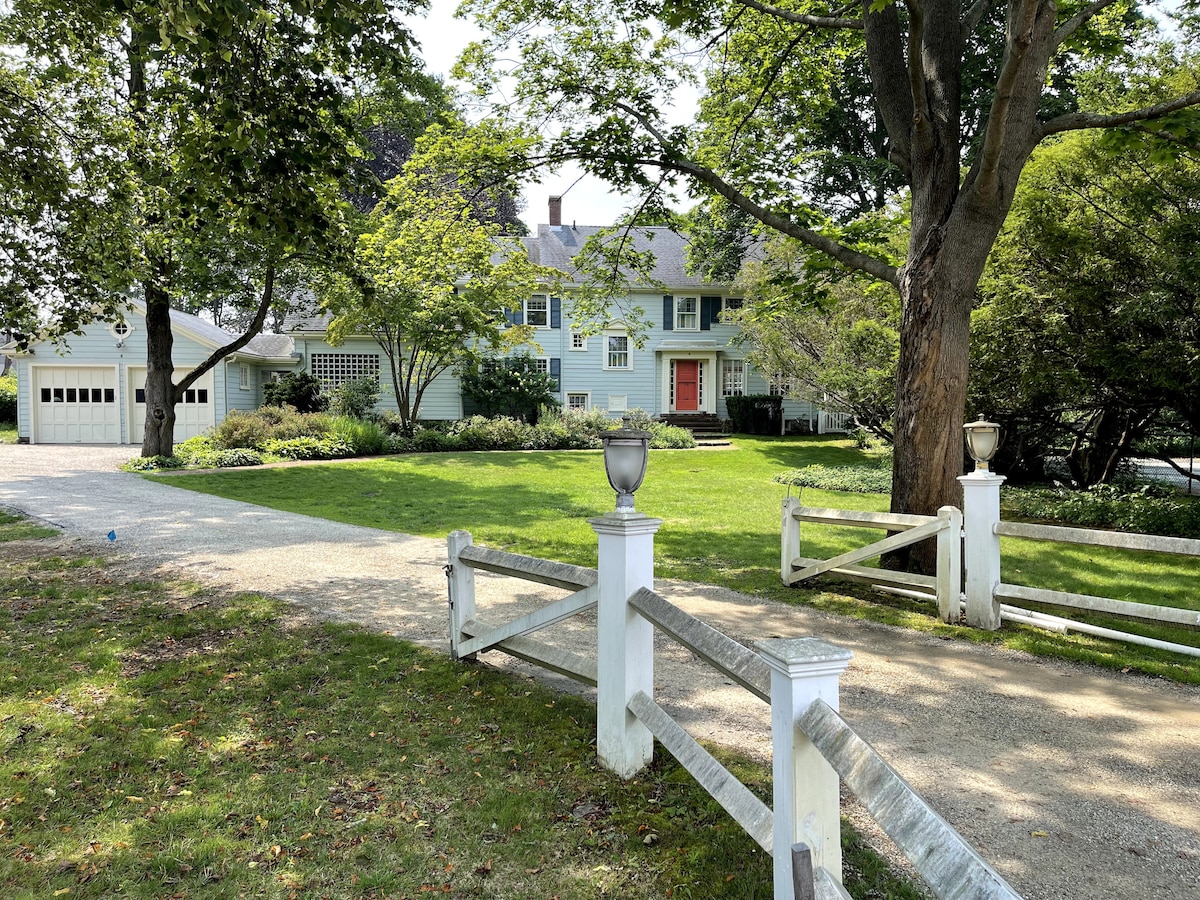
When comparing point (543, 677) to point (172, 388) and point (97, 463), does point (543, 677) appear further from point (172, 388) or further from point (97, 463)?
point (97, 463)

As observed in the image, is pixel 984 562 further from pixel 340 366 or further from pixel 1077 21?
pixel 340 366

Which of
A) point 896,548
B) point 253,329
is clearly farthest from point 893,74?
point 253,329

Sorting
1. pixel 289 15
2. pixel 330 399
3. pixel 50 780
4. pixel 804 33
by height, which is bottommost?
pixel 50 780

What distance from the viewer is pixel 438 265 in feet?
36.5

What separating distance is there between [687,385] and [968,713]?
80.4 ft

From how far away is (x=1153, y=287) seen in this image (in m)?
9.13

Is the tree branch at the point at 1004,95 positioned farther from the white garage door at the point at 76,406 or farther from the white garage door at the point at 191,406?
the white garage door at the point at 76,406

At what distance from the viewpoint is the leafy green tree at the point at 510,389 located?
26.2 meters

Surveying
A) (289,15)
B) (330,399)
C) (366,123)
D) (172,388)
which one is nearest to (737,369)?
(330,399)

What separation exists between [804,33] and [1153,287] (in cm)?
536

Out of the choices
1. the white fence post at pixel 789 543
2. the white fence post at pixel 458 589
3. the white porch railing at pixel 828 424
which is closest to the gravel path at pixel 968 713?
the white fence post at pixel 458 589

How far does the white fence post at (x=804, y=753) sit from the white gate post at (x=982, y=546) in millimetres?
4661

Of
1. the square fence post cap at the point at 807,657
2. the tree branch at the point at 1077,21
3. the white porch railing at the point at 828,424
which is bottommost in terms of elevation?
the square fence post cap at the point at 807,657

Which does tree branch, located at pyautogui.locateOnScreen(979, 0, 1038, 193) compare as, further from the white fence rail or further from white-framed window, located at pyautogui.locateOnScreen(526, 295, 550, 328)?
white-framed window, located at pyautogui.locateOnScreen(526, 295, 550, 328)
